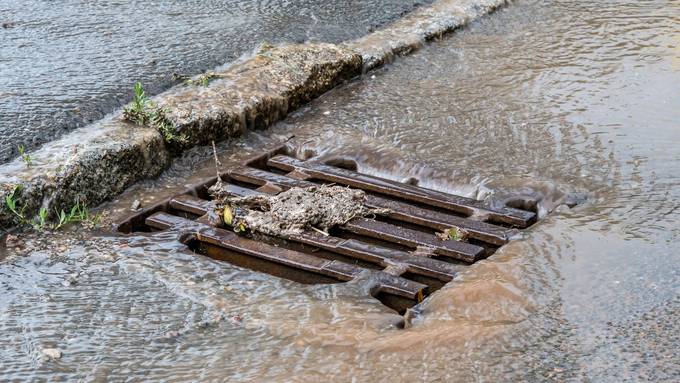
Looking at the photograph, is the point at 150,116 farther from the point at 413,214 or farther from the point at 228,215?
the point at 413,214

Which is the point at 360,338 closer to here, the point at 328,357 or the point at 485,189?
the point at 328,357

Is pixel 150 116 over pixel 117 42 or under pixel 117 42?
under

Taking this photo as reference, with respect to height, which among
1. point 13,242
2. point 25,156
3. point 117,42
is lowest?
point 13,242

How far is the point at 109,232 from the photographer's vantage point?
3.15 meters

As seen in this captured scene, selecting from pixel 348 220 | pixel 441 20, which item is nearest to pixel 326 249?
pixel 348 220

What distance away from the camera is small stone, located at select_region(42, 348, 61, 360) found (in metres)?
2.42

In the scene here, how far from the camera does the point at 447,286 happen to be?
277 centimetres

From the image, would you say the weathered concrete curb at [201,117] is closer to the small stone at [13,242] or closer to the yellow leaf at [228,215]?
the small stone at [13,242]

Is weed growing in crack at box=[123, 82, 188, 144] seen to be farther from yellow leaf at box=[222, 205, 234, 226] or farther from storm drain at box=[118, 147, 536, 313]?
yellow leaf at box=[222, 205, 234, 226]

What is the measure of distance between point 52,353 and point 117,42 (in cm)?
231

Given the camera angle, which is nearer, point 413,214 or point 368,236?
point 368,236

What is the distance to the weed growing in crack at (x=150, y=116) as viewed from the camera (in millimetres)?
3586

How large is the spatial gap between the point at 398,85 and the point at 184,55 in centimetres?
104

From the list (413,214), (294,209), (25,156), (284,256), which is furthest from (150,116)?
(413,214)
